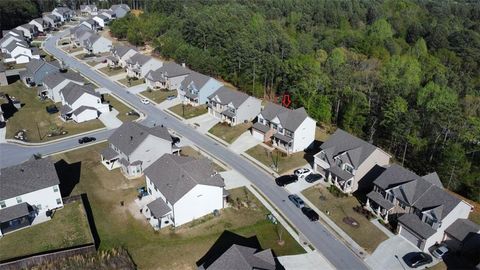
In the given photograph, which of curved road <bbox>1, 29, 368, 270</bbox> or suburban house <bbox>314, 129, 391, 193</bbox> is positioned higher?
suburban house <bbox>314, 129, 391, 193</bbox>

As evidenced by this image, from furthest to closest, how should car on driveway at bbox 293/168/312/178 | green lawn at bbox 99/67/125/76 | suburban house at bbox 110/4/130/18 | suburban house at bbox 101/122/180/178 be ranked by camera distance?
suburban house at bbox 110/4/130/18
green lawn at bbox 99/67/125/76
car on driveway at bbox 293/168/312/178
suburban house at bbox 101/122/180/178

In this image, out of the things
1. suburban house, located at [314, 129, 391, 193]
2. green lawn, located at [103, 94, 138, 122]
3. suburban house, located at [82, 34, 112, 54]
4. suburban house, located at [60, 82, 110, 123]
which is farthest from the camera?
suburban house, located at [82, 34, 112, 54]

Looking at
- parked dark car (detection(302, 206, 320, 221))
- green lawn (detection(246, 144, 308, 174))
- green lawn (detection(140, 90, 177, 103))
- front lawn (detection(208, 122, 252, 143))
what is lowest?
green lawn (detection(140, 90, 177, 103))

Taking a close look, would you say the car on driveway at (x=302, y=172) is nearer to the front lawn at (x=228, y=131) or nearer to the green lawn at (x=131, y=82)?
the front lawn at (x=228, y=131)

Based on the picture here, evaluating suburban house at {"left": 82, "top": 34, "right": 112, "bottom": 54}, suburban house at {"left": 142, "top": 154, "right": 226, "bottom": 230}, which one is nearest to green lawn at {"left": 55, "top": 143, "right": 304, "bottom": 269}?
suburban house at {"left": 142, "top": 154, "right": 226, "bottom": 230}

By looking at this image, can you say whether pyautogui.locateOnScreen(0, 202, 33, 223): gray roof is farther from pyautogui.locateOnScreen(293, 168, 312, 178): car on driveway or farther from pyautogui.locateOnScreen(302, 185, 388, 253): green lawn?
pyautogui.locateOnScreen(293, 168, 312, 178): car on driveway

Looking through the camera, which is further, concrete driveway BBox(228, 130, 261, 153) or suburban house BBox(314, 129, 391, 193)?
concrete driveway BBox(228, 130, 261, 153)

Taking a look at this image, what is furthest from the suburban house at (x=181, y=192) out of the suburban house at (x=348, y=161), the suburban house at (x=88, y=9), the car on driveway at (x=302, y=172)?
the suburban house at (x=88, y=9)
